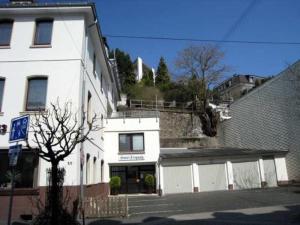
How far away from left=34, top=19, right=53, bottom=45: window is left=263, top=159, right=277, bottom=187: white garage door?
69.9 ft

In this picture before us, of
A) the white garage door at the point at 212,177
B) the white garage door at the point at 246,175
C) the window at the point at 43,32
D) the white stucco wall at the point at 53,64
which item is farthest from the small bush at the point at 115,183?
the window at the point at 43,32

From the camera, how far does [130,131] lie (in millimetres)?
25828

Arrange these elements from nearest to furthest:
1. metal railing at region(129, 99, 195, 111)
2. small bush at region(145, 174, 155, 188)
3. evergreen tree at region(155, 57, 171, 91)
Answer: small bush at region(145, 174, 155, 188) → metal railing at region(129, 99, 195, 111) → evergreen tree at region(155, 57, 171, 91)

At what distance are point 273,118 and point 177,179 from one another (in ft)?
35.7

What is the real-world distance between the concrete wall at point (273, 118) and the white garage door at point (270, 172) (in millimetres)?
1320

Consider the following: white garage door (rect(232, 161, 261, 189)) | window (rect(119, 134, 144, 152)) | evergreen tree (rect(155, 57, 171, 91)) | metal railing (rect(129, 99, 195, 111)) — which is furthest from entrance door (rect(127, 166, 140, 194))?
evergreen tree (rect(155, 57, 171, 91))

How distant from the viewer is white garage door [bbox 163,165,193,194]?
82.7ft

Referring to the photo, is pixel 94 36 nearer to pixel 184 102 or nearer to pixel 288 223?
pixel 288 223

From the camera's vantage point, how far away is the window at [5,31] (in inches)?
605

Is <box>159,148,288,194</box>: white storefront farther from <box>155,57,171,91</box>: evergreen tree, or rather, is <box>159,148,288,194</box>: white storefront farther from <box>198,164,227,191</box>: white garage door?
<box>155,57,171,91</box>: evergreen tree

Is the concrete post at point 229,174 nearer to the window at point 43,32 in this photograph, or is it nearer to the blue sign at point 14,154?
the window at point 43,32

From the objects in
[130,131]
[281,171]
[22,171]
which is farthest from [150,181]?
[22,171]

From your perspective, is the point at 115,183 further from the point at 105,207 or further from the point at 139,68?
the point at 139,68

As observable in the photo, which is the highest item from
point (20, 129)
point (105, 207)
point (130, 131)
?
point (130, 131)
